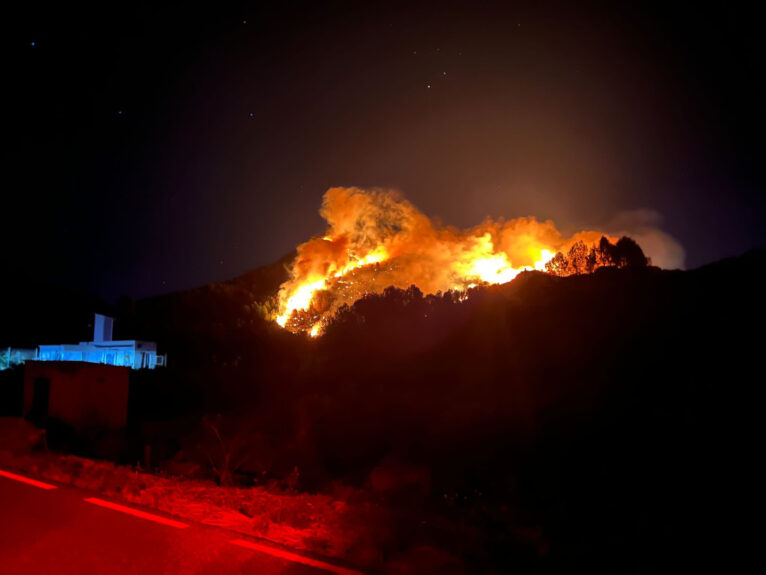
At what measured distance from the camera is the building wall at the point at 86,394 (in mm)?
15398

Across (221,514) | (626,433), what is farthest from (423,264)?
(221,514)

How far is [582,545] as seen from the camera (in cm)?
609

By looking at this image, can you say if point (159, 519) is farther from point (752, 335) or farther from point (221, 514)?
point (752, 335)

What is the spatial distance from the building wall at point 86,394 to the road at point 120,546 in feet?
32.8

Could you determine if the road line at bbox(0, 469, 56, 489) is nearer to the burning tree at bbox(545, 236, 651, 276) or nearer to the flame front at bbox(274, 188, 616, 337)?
the flame front at bbox(274, 188, 616, 337)

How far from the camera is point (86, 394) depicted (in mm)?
15578

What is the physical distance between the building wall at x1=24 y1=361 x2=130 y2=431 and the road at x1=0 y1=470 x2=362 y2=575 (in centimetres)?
1000

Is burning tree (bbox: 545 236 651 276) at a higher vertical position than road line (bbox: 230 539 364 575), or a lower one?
higher

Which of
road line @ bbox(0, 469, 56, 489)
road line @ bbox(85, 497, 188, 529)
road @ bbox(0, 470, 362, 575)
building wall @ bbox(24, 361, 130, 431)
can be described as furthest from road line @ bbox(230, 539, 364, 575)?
building wall @ bbox(24, 361, 130, 431)

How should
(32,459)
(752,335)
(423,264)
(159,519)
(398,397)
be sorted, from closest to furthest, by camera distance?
(159,519) → (32,459) → (752,335) → (398,397) → (423,264)

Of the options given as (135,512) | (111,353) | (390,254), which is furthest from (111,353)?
(135,512)

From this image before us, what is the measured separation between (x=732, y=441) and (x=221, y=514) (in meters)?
8.58

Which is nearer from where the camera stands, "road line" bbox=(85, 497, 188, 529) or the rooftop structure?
"road line" bbox=(85, 497, 188, 529)

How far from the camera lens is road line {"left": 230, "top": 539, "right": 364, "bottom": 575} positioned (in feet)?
14.8
